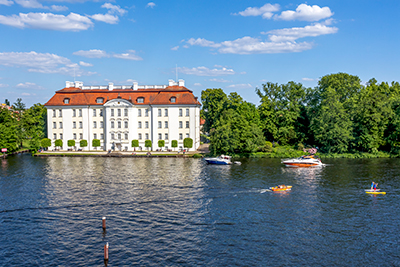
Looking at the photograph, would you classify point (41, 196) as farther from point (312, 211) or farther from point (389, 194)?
point (389, 194)

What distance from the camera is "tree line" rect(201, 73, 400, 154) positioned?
284 ft

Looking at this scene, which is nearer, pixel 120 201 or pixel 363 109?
pixel 120 201

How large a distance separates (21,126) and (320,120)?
97.5 m

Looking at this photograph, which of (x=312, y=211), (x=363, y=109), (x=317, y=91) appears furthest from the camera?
(x=317, y=91)

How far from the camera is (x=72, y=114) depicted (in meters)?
100

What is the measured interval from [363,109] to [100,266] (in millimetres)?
83355

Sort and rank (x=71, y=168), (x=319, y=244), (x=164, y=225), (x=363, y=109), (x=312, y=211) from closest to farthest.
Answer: (x=319, y=244), (x=164, y=225), (x=312, y=211), (x=71, y=168), (x=363, y=109)

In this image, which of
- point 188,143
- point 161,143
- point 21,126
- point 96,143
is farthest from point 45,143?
point 188,143

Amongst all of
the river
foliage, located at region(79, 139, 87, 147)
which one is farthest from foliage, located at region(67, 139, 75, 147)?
the river

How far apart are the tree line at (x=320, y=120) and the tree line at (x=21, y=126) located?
186 ft

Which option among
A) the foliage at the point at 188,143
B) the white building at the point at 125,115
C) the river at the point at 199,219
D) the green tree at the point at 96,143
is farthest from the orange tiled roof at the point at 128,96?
the river at the point at 199,219

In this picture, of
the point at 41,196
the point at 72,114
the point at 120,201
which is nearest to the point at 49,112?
the point at 72,114

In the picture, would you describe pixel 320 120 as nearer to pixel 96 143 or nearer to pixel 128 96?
pixel 128 96

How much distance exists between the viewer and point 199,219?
3528 cm
